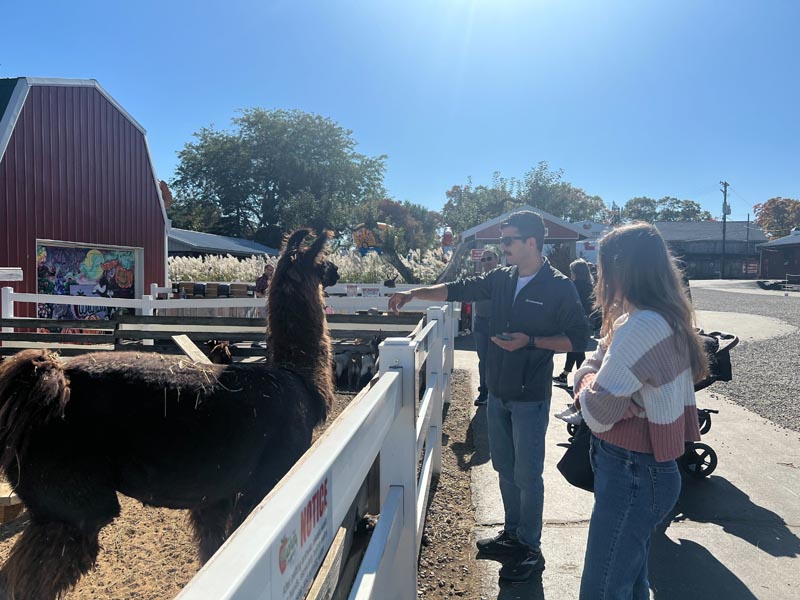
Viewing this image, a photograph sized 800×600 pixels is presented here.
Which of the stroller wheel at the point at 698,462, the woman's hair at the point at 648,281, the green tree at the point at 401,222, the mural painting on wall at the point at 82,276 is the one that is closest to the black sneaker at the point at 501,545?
the woman's hair at the point at 648,281

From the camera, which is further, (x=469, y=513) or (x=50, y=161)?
(x=50, y=161)

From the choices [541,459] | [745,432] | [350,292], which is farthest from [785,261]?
[541,459]

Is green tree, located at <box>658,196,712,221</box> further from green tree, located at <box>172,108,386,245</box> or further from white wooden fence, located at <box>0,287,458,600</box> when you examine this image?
white wooden fence, located at <box>0,287,458,600</box>

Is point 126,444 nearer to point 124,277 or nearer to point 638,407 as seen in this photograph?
point 638,407

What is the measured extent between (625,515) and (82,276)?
51.5 ft

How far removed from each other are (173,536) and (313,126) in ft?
162

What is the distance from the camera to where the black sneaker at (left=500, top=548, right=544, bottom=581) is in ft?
11.0

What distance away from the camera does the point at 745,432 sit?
620 cm

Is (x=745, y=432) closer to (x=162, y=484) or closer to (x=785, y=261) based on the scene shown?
(x=162, y=484)

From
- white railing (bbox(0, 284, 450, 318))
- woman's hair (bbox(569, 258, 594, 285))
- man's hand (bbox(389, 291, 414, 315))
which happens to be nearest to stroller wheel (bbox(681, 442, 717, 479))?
man's hand (bbox(389, 291, 414, 315))

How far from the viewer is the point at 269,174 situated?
49.6m

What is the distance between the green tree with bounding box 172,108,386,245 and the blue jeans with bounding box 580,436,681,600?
155 feet

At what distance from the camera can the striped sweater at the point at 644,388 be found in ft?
7.09

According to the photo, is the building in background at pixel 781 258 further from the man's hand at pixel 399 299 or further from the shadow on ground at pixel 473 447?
the man's hand at pixel 399 299
